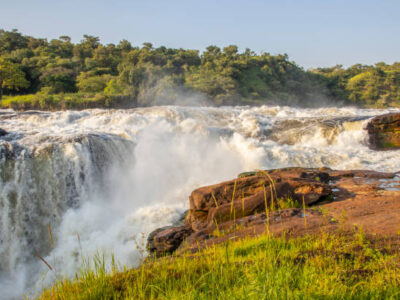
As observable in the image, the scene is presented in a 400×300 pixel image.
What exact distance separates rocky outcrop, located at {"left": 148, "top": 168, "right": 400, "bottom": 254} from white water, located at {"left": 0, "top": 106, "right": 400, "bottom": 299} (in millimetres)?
1382

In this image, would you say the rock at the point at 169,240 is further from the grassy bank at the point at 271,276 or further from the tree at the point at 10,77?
the tree at the point at 10,77

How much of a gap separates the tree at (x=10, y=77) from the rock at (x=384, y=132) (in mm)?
32902

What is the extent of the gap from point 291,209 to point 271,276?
9.96ft

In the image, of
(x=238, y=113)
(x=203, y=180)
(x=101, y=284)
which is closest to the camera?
(x=101, y=284)

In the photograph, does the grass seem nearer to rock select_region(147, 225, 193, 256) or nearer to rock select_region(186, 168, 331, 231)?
rock select_region(186, 168, 331, 231)

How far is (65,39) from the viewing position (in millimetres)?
49688

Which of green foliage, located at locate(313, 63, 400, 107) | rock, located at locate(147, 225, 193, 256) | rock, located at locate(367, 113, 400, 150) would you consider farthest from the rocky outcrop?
green foliage, located at locate(313, 63, 400, 107)

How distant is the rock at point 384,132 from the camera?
13898 millimetres

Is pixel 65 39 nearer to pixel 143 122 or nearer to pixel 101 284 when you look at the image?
pixel 143 122

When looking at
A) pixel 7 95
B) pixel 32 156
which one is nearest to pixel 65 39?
pixel 7 95

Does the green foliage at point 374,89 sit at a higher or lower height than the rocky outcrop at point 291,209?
higher

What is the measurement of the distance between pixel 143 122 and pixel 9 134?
6253mm

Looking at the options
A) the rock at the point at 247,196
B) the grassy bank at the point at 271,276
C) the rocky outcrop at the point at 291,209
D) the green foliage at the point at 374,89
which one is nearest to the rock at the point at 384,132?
the rocky outcrop at the point at 291,209

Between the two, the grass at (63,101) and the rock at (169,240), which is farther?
the grass at (63,101)
